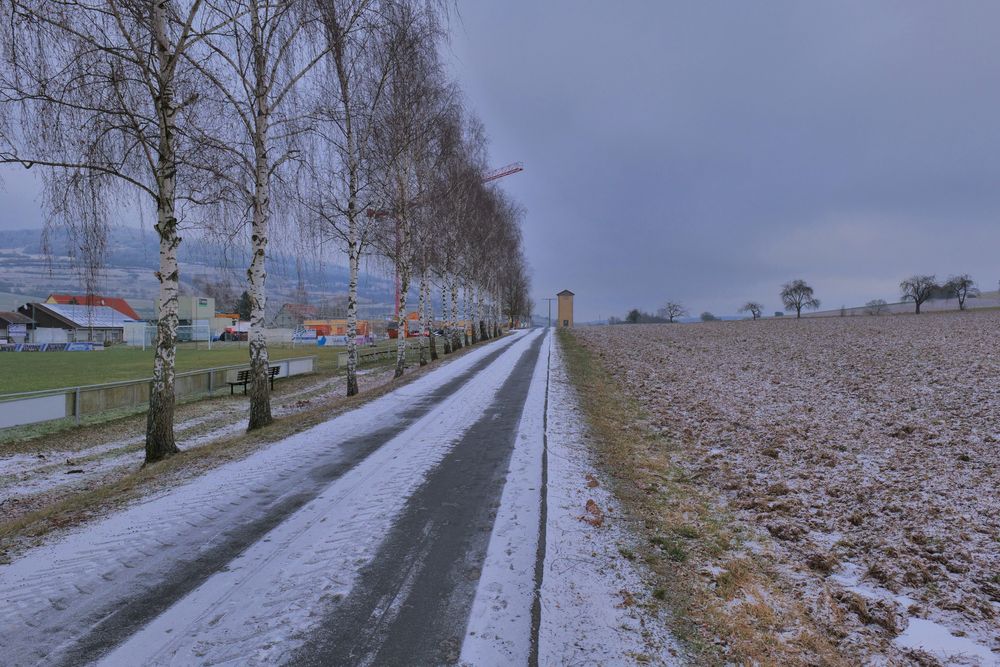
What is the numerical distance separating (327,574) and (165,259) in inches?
247

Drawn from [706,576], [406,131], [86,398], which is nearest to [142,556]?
[706,576]

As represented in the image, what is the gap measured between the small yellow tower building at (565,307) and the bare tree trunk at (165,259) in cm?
8499

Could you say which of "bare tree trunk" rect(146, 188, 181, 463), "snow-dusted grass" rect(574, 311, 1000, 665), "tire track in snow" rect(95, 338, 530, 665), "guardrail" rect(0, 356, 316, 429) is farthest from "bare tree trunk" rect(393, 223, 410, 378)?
"tire track in snow" rect(95, 338, 530, 665)

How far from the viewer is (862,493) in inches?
184

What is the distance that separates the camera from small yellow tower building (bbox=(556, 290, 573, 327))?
3593 inches

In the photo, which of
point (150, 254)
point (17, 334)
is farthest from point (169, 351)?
point (17, 334)

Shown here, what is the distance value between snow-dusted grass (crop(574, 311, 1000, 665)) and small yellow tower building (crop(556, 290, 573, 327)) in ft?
262

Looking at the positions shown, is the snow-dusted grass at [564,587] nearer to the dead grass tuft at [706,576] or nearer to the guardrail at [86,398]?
the dead grass tuft at [706,576]

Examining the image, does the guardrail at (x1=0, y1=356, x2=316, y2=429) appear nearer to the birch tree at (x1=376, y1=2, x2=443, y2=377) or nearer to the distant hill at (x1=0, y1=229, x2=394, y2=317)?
the distant hill at (x1=0, y1=229, x2=394, y2=317)

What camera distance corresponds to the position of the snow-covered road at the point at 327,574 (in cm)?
245

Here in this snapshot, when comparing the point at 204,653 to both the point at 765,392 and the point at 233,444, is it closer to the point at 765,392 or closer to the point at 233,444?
the point at 233,444

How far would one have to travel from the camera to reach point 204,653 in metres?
2.40

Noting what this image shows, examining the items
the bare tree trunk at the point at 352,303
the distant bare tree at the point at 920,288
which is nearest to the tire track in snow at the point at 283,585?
the bare tree trunk at the point at 352,303

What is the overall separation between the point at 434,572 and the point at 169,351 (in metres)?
6.41
